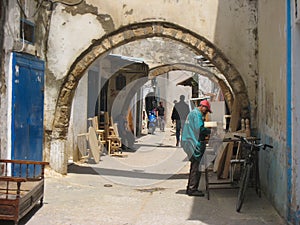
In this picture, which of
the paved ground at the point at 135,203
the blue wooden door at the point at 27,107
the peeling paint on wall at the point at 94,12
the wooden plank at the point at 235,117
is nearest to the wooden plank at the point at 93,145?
the paved ground at the point at 135,203

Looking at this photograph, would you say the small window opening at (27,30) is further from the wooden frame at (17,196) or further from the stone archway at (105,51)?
the wooden frame at (17,196)

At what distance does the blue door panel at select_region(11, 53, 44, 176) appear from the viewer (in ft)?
23.5

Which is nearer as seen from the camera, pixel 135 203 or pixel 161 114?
pixel 135 203

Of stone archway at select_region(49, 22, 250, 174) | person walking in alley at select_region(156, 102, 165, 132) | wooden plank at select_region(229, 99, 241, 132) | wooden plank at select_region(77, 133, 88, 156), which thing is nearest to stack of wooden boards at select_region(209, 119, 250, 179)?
wooden plank at select_region(229, 99, 241, 132)

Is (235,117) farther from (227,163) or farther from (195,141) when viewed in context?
(195,141)

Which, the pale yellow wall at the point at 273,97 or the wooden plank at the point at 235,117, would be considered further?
the wooden plank at the point at 235,117

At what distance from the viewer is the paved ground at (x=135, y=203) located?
18.3 feet

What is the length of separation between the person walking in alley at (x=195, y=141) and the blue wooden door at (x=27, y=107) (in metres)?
2.77

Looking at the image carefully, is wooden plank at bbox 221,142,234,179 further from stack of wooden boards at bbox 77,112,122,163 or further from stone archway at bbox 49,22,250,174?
stack of wooden boards at bbox 77,112,122,163

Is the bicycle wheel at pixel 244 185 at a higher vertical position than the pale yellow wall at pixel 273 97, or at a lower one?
lower

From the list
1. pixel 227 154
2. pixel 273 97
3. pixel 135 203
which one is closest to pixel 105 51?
pixel 227 154

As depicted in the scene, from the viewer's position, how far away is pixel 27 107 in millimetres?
7723

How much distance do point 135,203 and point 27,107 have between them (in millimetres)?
2688

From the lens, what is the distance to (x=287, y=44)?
5.21m
